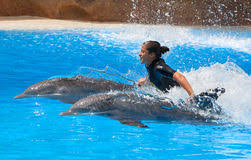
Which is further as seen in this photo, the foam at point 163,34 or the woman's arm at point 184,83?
the foam at point 163,34

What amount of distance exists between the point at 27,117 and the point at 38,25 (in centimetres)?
788

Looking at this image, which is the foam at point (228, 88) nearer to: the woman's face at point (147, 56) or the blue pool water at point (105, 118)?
the blue pool water at point (105, 118)

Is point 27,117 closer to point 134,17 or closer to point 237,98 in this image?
point 237,98

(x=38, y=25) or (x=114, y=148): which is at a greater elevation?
(x=38, y=25)

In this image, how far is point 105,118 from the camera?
177 inches

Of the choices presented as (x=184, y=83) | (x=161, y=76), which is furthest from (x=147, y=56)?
(x=184, y=83)

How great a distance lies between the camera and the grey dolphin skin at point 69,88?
5.62 meters

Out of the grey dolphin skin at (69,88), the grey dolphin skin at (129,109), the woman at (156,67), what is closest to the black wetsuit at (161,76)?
the woman at (156,67)

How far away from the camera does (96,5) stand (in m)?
14.7

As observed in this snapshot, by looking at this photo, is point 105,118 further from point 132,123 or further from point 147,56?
point 147,56

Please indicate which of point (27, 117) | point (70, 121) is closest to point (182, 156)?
point (70, 121)

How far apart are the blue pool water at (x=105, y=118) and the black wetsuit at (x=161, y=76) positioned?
11 centimetres

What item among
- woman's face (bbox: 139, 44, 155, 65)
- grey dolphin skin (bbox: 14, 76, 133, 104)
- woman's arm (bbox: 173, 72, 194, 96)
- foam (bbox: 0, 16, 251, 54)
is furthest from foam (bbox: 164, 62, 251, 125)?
foam (bbox: 0, 16, 251, 54)

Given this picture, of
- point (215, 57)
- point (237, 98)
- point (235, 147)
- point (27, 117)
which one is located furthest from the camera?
point (215, 57)
